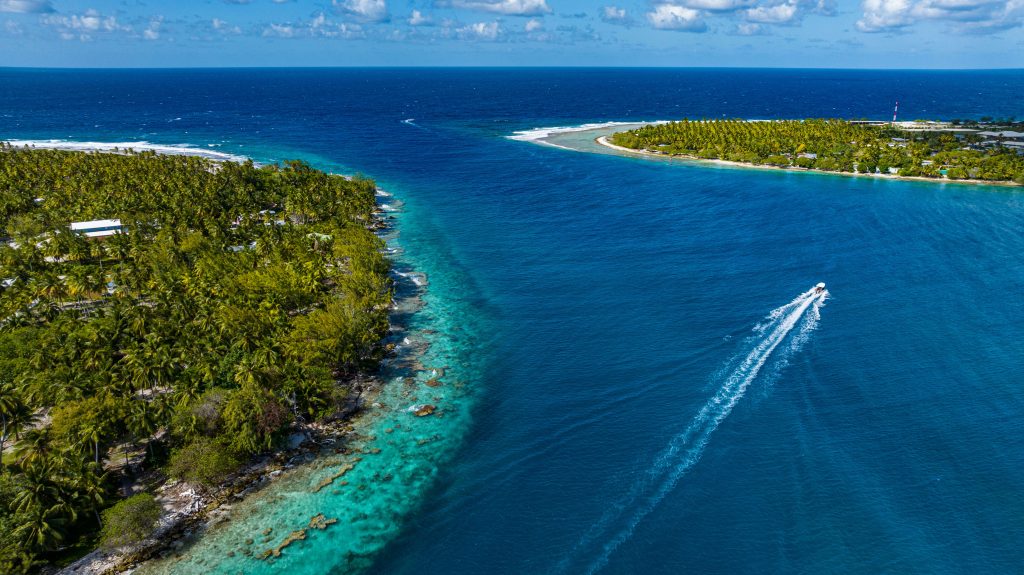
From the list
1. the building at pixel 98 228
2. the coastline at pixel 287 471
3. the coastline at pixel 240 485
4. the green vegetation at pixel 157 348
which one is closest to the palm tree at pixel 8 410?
the green vegetation at pixel 157 348

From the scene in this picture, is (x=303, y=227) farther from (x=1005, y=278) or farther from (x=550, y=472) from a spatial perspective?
(x=1005, y=278)

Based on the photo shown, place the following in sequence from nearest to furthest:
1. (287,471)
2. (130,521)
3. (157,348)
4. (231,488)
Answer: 1. (130,521)
2. (231,488)
3. (287,471)
4. (157,348)

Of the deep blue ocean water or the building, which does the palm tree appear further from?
the building

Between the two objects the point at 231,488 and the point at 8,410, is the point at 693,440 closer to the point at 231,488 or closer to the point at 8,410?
the point at 231,488

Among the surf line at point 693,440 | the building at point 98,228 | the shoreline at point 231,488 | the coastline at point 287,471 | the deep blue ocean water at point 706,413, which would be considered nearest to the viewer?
the shoreline at point 231,488

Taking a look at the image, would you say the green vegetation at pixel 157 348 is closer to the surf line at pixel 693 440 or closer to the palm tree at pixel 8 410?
the palm tree at pixel 8 410

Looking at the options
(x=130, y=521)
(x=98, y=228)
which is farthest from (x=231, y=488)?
(x=98, y=228)

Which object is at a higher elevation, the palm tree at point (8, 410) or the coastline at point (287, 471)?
the palm tree at point (8, 410)
